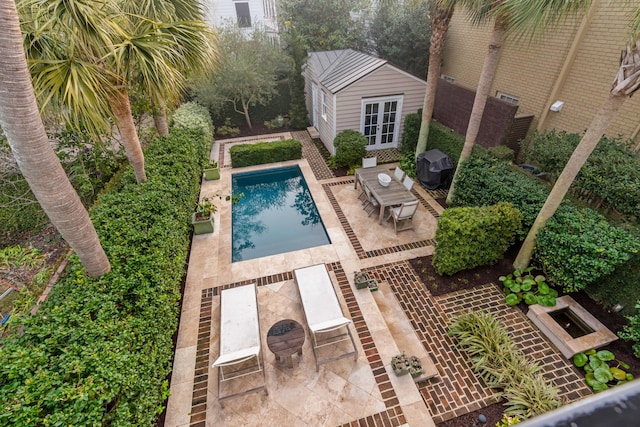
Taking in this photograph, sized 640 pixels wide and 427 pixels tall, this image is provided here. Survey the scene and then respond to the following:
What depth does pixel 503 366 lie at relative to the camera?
5.47 m

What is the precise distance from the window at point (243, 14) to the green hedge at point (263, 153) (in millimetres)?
14317

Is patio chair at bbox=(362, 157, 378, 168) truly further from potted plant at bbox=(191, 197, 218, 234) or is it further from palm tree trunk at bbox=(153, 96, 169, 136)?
palm tree trunk at bbox=(153, 96, 169, 136)

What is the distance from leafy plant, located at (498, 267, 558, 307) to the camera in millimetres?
6605

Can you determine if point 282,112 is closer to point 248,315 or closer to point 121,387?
point 248,315

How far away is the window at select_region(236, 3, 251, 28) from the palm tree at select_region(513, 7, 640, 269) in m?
22.7

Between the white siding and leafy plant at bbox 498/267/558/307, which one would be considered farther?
the white siding

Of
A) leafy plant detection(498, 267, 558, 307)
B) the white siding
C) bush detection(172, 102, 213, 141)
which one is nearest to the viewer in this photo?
leafy plant detection(498, 267, 558, 307)

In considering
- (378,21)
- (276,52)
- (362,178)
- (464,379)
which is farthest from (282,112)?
(464,379)

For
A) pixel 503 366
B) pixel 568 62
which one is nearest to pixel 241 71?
pixel 568 62

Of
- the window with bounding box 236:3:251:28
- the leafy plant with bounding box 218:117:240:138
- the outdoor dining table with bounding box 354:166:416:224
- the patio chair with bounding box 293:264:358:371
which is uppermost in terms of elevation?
the window with bounding box 236:3:251:28

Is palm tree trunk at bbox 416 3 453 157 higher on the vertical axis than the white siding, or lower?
lower

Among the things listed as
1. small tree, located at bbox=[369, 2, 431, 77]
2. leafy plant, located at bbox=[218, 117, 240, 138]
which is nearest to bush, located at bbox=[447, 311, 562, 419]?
leafy plant, located at bbox=[218, 117, 240, 138]

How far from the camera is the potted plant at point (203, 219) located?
892cm

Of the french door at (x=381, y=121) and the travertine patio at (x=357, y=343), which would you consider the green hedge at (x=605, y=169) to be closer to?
the travertine patio at (x=357, y=343)
